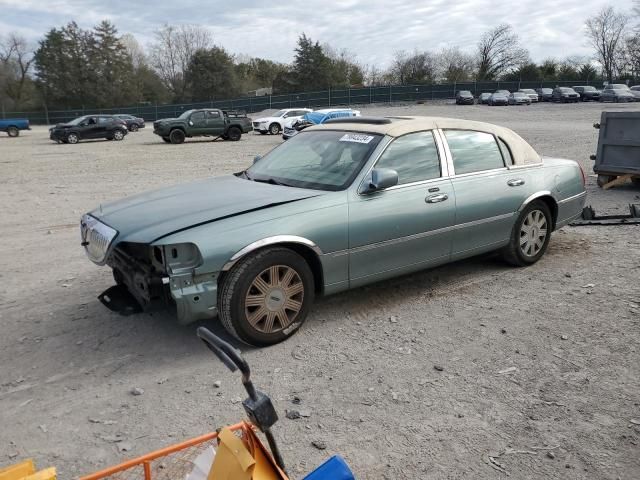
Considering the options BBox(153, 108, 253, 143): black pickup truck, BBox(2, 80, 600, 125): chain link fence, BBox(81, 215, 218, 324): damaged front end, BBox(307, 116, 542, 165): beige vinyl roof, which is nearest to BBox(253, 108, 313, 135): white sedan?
BBox(153, 108, 253, 143): black pickup truck

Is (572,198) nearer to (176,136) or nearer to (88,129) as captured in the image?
(176,136)

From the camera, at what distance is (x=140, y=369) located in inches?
143

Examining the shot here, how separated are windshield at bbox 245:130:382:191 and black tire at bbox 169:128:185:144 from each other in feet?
71.5

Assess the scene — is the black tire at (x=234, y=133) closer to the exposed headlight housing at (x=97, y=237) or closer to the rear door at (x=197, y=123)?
the rear door at (x=197, y=123)

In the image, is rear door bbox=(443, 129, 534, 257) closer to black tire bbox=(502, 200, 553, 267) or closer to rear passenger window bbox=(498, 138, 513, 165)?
rear passenger window bbox=(498, 138, 513, 165)

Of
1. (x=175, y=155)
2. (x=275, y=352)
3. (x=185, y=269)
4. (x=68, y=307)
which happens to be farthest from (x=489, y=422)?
(x=175, y=155)

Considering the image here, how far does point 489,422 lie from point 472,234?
89.5 inches

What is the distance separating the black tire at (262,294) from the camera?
3.68 metres

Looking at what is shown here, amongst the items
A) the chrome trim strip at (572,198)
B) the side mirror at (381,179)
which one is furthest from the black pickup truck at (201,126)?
the side mirror at (381,179)

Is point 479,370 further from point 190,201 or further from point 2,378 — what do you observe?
point 2,378

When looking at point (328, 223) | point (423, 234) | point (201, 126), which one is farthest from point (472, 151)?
point (201, 126)

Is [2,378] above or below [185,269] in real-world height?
below

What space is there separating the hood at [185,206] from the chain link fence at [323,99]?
54.4 metres

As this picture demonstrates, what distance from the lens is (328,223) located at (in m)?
4.03
